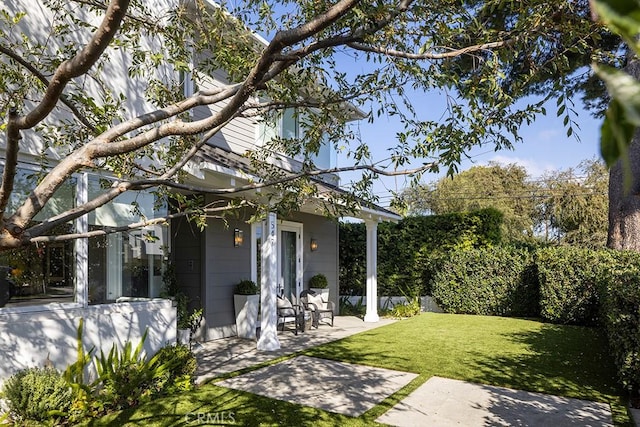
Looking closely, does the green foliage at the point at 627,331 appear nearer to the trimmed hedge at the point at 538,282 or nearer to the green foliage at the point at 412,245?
the trimmed hedge at the point at 538,282

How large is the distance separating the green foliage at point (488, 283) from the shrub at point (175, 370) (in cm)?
930

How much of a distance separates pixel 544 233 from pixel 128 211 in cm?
2782

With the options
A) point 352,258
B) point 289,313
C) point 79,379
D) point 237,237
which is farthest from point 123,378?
point 352,258

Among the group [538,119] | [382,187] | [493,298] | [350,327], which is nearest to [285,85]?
[382,187]

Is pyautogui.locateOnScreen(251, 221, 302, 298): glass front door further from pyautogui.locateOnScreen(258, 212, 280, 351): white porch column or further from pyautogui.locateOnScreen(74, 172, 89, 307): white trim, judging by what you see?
pyautogui.locateOnScreen(74, 172, 89, 307): white trim

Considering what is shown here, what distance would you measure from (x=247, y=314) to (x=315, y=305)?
244 centimetres

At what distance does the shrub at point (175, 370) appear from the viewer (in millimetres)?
5719

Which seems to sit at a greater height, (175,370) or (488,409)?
(175,370)

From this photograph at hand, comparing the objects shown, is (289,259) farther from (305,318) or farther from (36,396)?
(36,396)

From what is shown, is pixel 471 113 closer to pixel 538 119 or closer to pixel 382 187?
pixel 538 119

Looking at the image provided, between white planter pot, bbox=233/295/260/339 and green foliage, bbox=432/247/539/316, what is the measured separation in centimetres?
654

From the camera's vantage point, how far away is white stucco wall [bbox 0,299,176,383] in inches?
187

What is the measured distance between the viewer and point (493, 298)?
1297 centimetres

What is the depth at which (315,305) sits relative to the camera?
37.9ft
